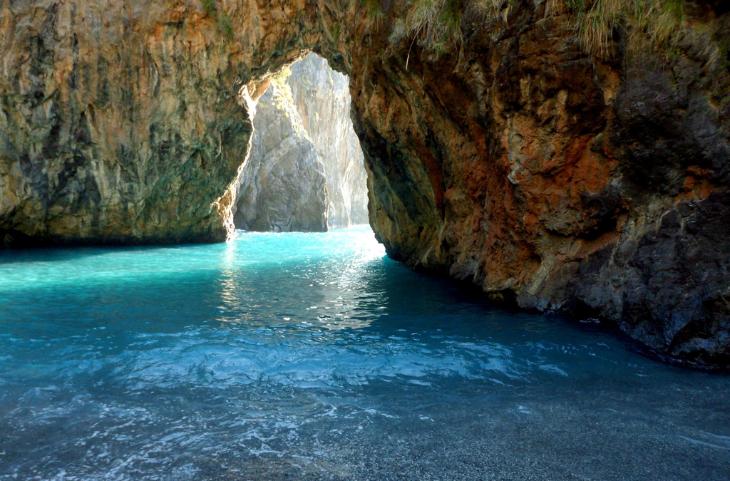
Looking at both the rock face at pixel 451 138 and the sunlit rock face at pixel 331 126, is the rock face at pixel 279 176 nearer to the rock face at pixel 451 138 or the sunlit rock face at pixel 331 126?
the sunlit rock face at pixel 331 126

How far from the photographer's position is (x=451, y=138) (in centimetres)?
1130

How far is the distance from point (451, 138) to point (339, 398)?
7624 millimetres

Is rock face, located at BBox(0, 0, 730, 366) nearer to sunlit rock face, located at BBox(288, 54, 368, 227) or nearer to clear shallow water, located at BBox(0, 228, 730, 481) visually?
clear shallow water, located at BBox(0, 228, 730, 481)

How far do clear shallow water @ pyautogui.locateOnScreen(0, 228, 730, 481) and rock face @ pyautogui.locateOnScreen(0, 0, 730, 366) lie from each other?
3.92ft

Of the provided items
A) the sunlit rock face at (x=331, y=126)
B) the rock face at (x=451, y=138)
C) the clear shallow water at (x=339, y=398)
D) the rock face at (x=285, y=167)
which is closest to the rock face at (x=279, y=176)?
the rock face at (x=285, y=167)

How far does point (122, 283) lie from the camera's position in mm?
12422

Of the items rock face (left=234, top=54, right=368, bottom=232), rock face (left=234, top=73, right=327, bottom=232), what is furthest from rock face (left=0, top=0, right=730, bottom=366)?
rock face (left=234, top=73, right=327, bottom=232)

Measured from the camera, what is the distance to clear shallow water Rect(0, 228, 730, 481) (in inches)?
144

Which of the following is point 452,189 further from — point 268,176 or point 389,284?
point 268,176

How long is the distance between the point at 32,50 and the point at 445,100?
59.5 feet

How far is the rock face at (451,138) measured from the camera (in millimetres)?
6230

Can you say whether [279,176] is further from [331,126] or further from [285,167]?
[331,126]

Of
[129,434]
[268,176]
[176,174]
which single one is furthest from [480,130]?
[268,176]

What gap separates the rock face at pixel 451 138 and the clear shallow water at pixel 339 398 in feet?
3.92
